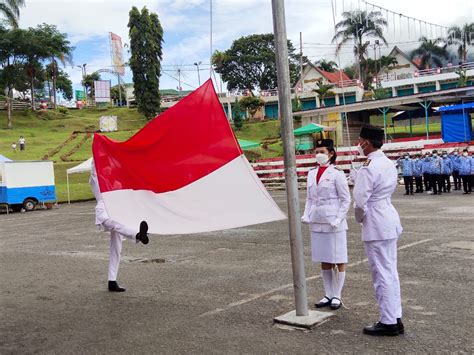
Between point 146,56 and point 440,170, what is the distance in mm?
52169

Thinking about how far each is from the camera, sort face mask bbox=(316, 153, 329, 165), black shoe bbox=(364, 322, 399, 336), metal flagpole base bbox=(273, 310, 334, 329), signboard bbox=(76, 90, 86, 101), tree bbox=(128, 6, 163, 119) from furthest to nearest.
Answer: signboard bbox=(76, 90, 86, 101) → tree bbox=(128, 6, 163, 119) → face mask bbox=(316, 153, 329, 165) → metal flagpole base bbox=(273, 310, 334, 329) → black shoe bbox=(364, 322, 399, 336)

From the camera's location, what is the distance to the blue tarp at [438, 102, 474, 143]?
2739 centimetres

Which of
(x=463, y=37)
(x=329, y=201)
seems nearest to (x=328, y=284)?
(x=329, y=201)

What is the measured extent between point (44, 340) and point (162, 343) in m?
1.32

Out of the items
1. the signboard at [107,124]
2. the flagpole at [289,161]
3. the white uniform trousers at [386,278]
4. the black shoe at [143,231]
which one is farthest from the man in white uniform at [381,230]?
the signboard at [107,124]

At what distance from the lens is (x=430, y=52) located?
70750 millimetres

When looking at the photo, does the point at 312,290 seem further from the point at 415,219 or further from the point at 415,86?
the point at 415,86

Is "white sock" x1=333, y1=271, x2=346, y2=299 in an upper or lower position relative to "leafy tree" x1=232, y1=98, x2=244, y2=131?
lower

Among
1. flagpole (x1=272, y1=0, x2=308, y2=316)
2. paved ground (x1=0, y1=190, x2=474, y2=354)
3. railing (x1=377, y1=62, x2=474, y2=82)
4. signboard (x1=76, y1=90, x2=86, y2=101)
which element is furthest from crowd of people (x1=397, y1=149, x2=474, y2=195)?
signboard (x1=76, y1=90, x2=86, y2=101)

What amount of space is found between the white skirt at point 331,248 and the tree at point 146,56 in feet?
203

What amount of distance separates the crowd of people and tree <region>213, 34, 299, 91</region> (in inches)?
2552

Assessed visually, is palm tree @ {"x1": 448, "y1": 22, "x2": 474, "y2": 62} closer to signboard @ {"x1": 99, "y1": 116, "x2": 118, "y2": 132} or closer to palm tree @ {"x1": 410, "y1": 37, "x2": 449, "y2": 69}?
palm tree @ {"x1": 410, "y1": 37, "x2": 449, "y2": 69}

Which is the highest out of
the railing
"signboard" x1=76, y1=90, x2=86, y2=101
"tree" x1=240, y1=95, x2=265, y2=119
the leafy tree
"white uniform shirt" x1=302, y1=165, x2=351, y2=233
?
"signboard" x1=76, y1=90, x2=86, y2=101

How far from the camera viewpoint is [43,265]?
9.95 metres
